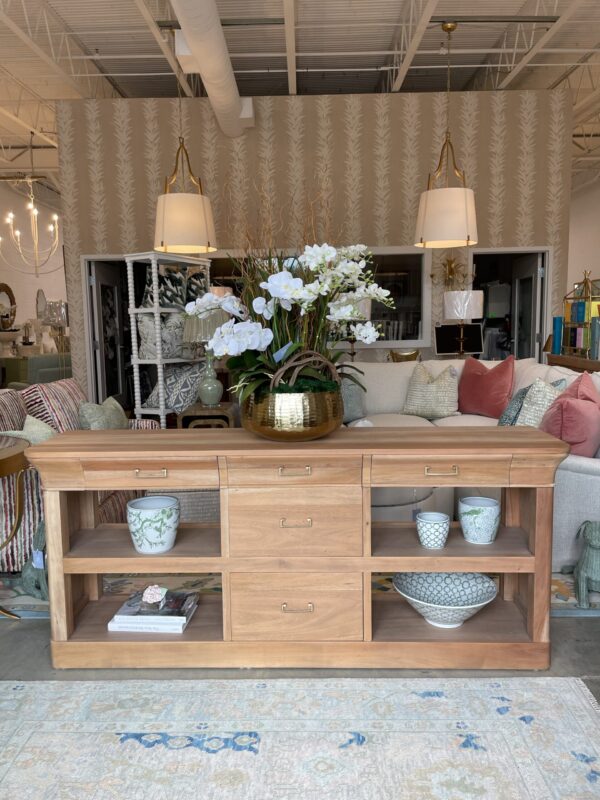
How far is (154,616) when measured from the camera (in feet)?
8.51

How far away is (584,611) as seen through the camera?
2.97 m

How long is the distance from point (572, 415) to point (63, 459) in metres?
2.38

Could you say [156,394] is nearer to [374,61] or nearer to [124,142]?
[124,142]

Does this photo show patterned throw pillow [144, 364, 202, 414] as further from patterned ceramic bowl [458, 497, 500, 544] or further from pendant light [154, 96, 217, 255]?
patterned ceramic bowl [458, 497, 500, 544]

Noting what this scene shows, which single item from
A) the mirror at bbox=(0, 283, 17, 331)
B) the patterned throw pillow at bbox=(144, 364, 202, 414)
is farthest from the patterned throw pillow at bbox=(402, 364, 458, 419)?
the mirror at bbox=(0, 283, 17, 331)

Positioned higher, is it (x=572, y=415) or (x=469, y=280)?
(x=469, y=280)

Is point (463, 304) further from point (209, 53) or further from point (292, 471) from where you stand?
point (292, 471)

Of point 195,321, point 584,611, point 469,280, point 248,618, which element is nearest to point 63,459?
point 248,618

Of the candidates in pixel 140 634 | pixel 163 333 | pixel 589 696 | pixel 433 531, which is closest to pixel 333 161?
pixel 163 333

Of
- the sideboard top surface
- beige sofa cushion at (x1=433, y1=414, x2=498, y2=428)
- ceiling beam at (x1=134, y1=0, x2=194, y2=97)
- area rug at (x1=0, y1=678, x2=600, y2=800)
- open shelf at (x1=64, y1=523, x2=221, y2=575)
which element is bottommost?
area rug at (x1=0, y1=678, x2=600, y2=800)

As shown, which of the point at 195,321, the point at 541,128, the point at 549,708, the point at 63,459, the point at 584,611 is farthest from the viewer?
the point at 541,128

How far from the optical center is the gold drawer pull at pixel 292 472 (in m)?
2.40

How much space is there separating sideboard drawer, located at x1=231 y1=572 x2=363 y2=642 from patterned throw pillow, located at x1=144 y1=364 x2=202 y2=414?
3.10 metres

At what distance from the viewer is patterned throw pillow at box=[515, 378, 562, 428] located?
3.71 metres
